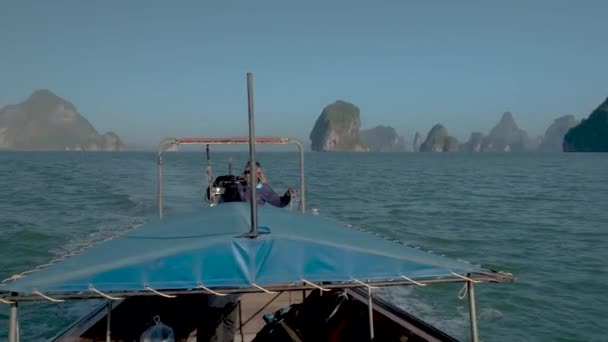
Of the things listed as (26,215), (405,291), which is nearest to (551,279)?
(405,291)

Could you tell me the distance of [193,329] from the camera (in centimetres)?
622

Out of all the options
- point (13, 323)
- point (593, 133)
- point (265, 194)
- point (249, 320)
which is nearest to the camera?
point (13, 323)

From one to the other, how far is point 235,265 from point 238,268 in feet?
0.10

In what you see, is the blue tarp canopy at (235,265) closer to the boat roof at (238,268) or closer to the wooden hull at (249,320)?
the boat roof at (238,268)

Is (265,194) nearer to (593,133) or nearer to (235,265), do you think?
(235,265)

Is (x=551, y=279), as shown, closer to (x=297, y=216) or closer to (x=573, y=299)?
(x=573, y=299)

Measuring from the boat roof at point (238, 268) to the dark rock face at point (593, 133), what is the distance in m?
170

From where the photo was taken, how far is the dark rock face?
508 ft

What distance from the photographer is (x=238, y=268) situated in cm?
341

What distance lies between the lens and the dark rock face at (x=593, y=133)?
15488cm

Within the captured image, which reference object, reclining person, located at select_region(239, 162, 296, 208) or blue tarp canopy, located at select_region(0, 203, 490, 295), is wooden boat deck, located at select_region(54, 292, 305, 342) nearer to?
reclining person, located at select_region(239, 162, 296, 208)

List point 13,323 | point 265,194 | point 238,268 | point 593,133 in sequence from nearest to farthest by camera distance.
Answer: point 13,323 < point 238,268 < point 265,194 < point 593,133

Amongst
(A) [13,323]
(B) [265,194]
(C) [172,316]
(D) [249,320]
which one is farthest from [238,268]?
(B) [265,194]

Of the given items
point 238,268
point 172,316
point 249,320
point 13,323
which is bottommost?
point 249,320
